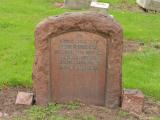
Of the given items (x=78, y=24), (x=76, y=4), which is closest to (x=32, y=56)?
(x=78, y=24)

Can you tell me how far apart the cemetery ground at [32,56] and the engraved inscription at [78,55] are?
0.53 m

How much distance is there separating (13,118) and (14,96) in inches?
38.7

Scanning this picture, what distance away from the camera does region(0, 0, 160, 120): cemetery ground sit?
273 inches

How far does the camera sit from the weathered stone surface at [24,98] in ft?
23.8

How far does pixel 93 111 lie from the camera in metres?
6.92

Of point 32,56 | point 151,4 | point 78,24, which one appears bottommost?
point 32,56

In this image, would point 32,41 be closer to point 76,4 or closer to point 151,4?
point 76,4

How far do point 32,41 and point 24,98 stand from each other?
3.73 metres

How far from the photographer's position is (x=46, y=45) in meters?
7.02

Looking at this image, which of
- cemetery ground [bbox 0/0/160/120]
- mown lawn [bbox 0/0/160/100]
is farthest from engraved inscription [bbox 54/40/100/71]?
mown lawn [bbox 0/0/160/100]

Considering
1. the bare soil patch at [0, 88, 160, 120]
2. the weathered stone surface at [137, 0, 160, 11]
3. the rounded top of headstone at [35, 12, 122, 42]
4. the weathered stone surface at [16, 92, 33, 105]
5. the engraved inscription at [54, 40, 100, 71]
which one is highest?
the rounded top of headstone at [35, 12, 122, 42]

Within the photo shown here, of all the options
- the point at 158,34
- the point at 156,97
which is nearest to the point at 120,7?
the point at 158,34

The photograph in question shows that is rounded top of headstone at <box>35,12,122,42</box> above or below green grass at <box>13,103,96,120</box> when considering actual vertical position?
above

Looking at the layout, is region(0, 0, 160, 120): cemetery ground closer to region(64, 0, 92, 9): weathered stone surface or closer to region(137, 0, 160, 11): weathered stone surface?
region(137, 0, 160, 11): weathered stone surface
